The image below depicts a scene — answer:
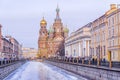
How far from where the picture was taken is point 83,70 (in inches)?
2250

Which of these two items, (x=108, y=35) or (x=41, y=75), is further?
(x=108, y=35)

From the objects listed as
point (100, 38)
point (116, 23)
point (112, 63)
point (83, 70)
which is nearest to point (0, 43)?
point (100, 38)

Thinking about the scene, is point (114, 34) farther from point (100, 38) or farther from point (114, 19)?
point (100, 38)

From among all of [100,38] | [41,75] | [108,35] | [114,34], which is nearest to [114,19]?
[114,34]

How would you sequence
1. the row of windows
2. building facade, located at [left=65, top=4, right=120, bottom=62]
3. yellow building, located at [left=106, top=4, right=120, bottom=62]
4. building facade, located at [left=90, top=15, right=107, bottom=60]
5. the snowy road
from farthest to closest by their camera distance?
building facade, located at [left=90, top=15, right=107, bottom=60] < the row of windows < building facade, located at [left=65, top=4, right=120, bottom=62] < yellow building, located at [left=106, top=4, right=120, bottom=62] < the snowy road

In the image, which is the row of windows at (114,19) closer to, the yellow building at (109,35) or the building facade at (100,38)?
the yellow building at (109,35)

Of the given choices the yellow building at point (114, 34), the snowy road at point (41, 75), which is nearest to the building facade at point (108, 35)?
the yellow building at point (114, 34)

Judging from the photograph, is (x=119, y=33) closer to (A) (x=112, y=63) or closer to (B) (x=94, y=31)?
(B) (x=94, y=31)

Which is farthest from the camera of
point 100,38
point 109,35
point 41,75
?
point 100,38

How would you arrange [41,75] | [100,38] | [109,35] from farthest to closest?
[100,38]
[109,35]
[41,75]

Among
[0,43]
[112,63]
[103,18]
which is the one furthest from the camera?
[0,43]

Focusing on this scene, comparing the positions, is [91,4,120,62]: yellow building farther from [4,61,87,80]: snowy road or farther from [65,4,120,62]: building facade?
[4,61,87,80]: snowy road

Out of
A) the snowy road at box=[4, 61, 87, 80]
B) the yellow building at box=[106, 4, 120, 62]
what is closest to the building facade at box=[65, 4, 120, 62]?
the yellow building at box=[106, 4, 120, 62]

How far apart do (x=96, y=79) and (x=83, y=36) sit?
244 feet
